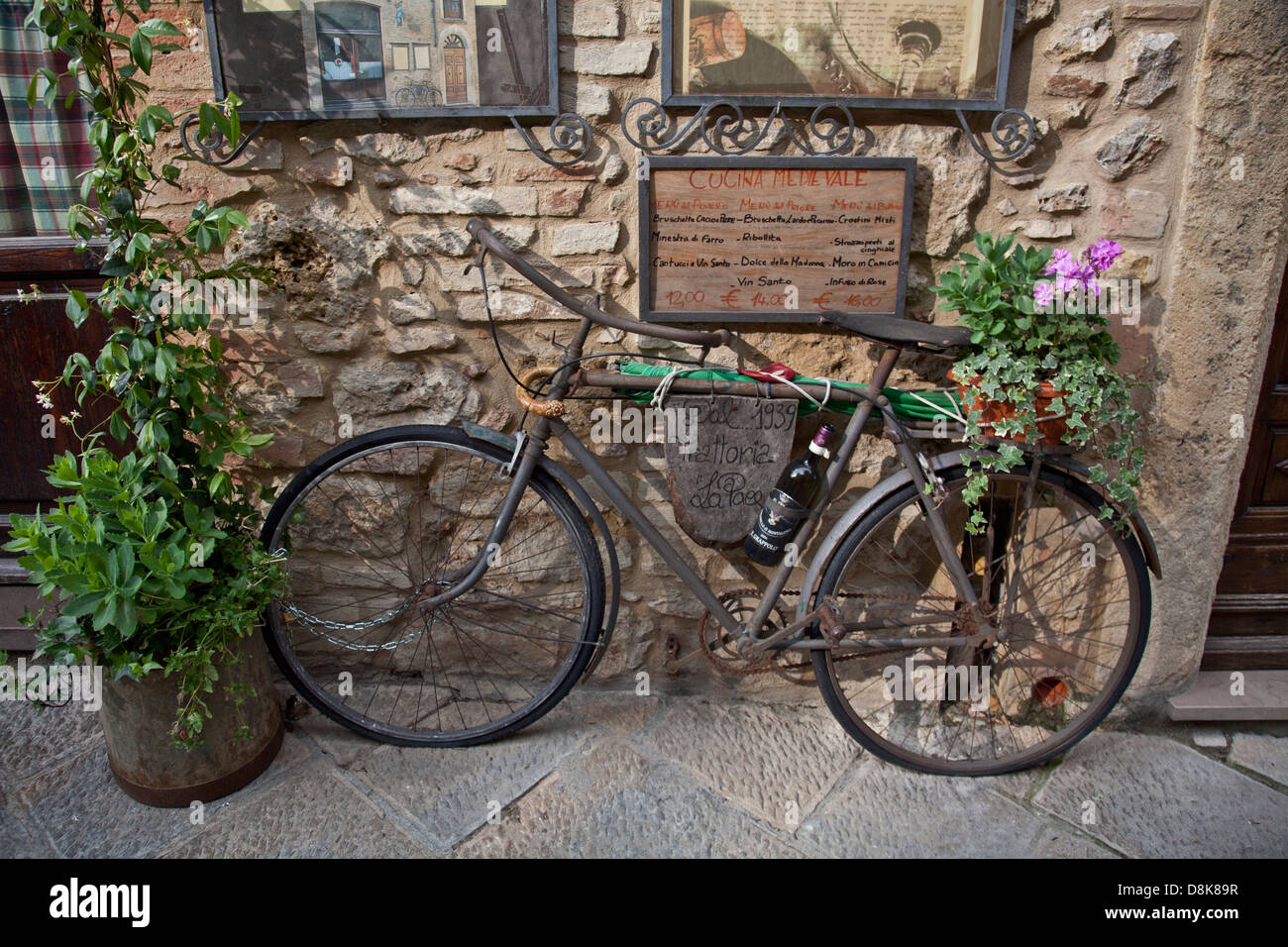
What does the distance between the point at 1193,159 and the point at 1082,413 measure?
2.75ft

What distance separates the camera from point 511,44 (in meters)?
2.41

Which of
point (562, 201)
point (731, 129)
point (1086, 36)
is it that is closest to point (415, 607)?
point (562, 201)

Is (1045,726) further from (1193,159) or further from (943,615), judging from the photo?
(1193,159)

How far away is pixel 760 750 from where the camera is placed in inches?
105

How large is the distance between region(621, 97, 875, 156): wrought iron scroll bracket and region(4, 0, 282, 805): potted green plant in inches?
44.9

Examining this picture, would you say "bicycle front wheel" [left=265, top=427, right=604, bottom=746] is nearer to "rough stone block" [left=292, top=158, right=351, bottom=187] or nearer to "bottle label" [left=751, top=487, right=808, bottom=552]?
"bottle label" [left=751, top=487, right=808, bottom=552]

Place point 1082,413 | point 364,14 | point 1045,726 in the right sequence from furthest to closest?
point 1045,726
point 364,14
point 1082,413

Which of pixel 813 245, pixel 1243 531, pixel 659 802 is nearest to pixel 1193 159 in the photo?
pixel 813 245

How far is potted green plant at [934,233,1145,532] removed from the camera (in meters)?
2.19

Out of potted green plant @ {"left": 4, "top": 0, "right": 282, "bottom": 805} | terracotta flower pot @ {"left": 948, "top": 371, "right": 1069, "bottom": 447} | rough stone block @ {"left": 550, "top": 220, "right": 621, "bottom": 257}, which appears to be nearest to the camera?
potted green plant @ {"left": 4, "top": 0, "right": 282, "bottom": 805}

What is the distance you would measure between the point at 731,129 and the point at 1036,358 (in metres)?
1.09

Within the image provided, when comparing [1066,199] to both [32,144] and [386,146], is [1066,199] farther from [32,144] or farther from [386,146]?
[32,144]

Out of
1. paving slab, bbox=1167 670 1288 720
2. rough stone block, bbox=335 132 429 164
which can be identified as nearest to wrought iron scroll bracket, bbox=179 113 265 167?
rough stone block, bbox=335 132 429 164

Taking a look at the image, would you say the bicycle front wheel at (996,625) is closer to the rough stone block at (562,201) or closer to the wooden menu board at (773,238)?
the wooden menu board at (773,238)
